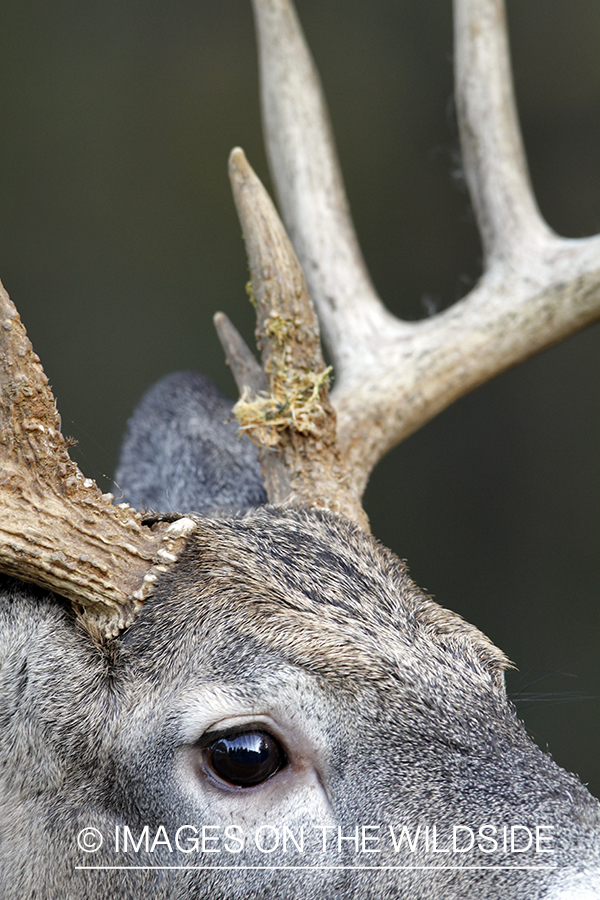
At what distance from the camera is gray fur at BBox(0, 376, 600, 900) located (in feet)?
3.86

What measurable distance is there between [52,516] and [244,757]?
18.7 inches

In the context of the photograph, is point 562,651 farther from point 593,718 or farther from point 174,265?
point 174,265

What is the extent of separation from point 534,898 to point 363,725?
0.32m

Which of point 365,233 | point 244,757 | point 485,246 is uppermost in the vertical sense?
point 365,233

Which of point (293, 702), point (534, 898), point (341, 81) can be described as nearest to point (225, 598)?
point (293, 702)

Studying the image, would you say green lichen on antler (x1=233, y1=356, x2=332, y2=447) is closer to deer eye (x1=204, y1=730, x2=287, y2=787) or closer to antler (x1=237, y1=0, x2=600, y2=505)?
antler (x1=237, y1=0, x2=600, y2=505)

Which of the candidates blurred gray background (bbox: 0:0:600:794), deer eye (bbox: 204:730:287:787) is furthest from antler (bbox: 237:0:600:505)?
deer eye (bbox: 204:730:287:787)

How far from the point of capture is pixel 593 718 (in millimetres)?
3676

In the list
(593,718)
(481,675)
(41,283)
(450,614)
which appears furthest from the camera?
(41,283)

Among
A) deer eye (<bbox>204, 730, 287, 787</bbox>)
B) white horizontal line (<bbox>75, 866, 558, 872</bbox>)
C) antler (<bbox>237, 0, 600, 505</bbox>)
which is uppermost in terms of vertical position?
antler (<bbox>237, 0, 600, 505</bbox>)

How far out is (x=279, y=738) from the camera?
1.23m
